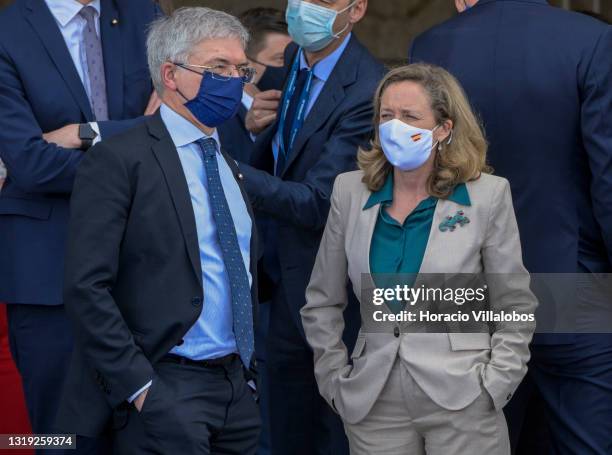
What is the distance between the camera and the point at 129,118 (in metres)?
3.97

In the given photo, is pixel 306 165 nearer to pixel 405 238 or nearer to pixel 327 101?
pixel 327 101

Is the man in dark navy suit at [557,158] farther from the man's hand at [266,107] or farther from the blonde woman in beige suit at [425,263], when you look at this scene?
the man's hand at [266,107]

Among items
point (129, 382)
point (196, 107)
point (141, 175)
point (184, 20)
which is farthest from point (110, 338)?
point (184, 20)

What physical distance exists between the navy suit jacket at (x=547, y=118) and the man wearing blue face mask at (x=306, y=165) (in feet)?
1.51

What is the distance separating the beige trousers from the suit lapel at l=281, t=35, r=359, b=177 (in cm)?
103

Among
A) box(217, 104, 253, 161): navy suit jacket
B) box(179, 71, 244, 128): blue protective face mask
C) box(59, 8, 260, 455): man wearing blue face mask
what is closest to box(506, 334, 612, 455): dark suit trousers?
box(59, 8, 260, 455): man wearing blue face mask

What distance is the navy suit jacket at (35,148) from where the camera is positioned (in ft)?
12.0

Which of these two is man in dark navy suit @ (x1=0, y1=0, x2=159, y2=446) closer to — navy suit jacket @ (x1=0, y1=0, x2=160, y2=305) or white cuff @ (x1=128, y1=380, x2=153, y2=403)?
navy suit jacket @ (x1=0, y1=0, x2=160, y2=305)

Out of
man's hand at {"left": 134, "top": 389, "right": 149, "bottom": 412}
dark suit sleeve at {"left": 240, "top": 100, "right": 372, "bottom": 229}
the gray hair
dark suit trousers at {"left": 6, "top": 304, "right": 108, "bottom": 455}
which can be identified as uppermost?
the gray hair

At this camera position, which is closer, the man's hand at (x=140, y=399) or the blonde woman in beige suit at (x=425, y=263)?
the man's hand at (x=140, y=399)

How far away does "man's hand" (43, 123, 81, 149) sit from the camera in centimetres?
370

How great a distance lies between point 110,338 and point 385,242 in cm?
88

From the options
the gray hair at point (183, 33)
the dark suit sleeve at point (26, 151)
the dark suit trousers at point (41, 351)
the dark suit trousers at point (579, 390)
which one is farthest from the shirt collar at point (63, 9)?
the dark suit trousers at point (579, 390)

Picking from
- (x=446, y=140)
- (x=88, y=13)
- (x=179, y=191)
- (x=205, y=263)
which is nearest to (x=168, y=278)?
(x=205, y=263)
